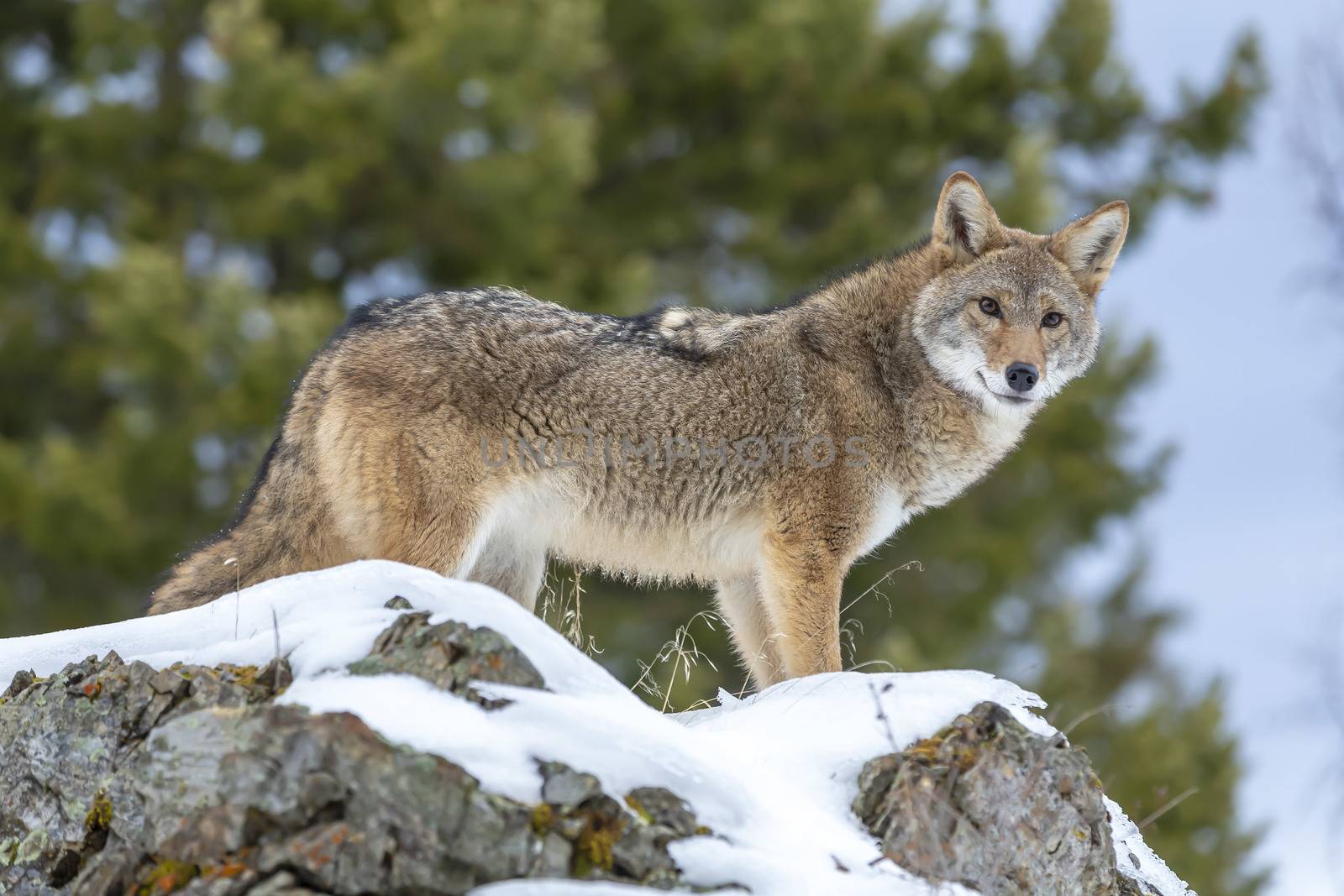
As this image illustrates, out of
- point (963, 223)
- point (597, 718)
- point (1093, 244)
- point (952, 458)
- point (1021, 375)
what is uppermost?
point (1093, 244)

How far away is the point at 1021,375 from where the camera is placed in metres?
6.91

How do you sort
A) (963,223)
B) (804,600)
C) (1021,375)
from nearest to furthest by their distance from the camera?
(804,600)
(1021,375)
(963,223)

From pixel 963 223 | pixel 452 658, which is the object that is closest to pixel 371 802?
pixel 452 658

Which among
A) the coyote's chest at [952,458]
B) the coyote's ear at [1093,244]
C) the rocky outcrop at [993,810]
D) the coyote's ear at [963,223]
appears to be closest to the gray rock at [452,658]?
the rocky outcrop at [993,810]

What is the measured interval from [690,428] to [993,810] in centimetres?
260

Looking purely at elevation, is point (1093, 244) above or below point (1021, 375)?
above

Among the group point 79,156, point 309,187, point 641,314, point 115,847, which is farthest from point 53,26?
point 115,847

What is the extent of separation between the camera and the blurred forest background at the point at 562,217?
1697cm

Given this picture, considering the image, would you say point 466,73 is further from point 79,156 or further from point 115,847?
point 115,847

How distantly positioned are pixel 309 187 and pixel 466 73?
8.16ft

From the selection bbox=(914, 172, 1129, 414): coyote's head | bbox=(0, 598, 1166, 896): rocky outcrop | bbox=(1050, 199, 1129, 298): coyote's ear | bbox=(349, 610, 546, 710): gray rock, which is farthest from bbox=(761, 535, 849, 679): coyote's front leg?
bbox=(349, 610, 546, 710): gray rock

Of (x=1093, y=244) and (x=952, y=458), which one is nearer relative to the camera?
(x=952, y=458)

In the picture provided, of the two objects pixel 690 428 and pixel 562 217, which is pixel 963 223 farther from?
pixel 562 217

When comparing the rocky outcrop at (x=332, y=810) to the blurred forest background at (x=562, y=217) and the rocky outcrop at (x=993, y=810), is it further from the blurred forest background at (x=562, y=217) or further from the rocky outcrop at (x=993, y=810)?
the blurred forest background at (x=562, y=217)
